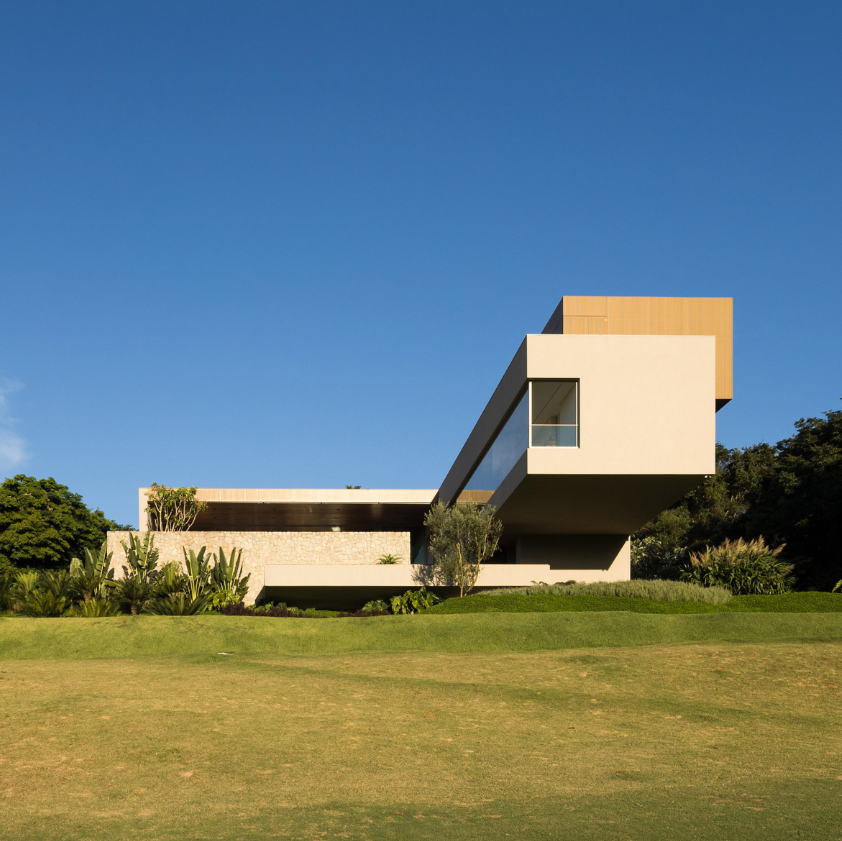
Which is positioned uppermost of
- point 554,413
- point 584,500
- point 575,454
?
point 554,413

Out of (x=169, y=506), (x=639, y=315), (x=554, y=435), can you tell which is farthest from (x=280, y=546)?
(x=639, y=315)

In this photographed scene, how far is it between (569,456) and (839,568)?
58.3 ft

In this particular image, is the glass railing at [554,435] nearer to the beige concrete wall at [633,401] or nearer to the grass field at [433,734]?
the beige concrete wall at [633,401]

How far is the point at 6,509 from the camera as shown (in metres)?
36.9

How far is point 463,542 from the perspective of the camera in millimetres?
24016

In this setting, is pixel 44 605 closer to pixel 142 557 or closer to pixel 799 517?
pixel 142 557

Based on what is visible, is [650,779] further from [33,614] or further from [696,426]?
[33,614]

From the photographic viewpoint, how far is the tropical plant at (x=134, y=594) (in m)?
21.2

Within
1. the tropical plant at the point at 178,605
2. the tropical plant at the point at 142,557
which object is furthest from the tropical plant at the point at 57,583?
the tropical plant at the point at 178,605

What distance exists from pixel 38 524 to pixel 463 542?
22.6 metres

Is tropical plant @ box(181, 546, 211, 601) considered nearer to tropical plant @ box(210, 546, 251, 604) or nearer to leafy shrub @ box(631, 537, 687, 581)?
tropical plant @ box(210, 546, 251, 604)

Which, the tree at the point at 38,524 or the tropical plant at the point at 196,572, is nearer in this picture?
the tropical plant at the point at 196,572

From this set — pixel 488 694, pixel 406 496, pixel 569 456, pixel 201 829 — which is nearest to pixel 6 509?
pixel 406 496

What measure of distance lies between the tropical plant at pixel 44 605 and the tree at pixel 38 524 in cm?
1672
